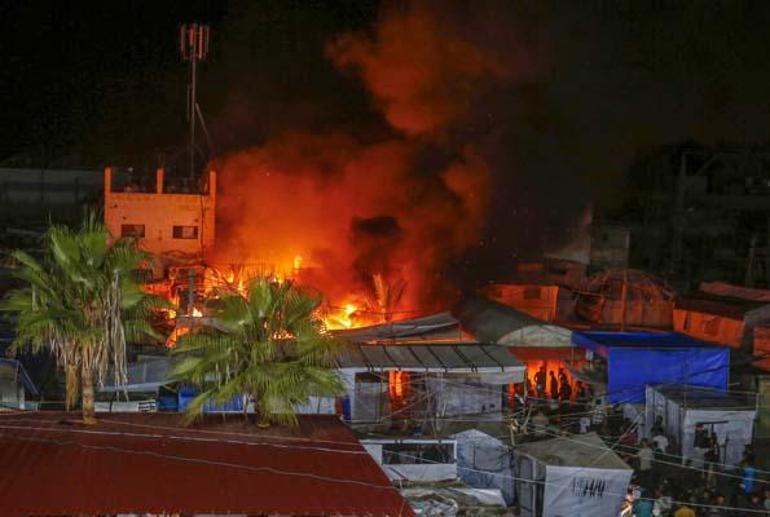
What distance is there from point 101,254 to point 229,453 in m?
3.08

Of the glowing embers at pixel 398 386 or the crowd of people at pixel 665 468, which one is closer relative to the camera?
the crowd of people at pixel 665 468

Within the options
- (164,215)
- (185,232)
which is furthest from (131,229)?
(185,232)

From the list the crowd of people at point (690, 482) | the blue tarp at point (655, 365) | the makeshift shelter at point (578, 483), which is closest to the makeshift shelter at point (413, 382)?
the blue tarp at point (655, 365)

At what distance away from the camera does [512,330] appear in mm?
20531

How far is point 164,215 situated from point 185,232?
0.86m

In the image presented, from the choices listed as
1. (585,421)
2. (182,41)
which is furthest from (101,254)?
(182,41)

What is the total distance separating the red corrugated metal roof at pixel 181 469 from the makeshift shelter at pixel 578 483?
14.8 feet

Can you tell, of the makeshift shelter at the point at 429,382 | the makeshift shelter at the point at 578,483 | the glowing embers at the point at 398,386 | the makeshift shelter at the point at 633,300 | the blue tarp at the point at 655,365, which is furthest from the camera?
the makeshift shelter at the point at 633,300

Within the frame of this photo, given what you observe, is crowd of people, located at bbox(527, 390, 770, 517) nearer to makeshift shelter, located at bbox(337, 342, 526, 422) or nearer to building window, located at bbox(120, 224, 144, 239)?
makeshift shelter, located at bbox(337, 342, 526, 422)

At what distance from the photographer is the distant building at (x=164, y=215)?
1097 inches

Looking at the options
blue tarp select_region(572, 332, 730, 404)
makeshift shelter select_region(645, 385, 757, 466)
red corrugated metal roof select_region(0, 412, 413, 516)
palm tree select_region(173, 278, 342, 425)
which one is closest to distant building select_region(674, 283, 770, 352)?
blue tarp select_region(572, 332, 730, 404)

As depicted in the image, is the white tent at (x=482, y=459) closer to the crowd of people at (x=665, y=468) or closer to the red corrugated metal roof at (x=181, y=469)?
the crowd of people at (x=665, y=468)

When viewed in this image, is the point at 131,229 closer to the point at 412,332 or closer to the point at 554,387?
the point at 412,332

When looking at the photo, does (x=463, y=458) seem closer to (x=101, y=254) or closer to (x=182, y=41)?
(x=101, y=254)
